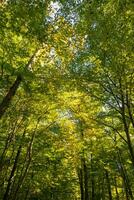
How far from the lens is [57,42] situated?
45.3 ft

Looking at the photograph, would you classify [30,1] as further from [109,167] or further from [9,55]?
[109,167]

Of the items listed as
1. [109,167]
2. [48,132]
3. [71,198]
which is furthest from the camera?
[71,198]

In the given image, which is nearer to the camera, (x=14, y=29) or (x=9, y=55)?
(x=14, y=29)

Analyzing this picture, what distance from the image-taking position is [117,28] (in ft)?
41.0

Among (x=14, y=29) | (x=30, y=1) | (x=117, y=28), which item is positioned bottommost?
(x=14, y=29)

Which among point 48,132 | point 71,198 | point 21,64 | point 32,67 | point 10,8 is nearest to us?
point 10,8

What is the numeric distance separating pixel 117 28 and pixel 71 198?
110 feet

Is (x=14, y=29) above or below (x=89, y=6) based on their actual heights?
below

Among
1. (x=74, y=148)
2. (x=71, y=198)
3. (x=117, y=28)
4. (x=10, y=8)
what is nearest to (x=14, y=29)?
(x=10, y=8)

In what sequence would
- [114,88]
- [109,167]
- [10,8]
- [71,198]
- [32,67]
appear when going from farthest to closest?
[71,198]
[109,167]
[32,67]
[114,88]
[10,8]

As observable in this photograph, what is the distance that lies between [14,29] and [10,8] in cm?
76

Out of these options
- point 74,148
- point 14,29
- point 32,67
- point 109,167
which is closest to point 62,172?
point 109,167

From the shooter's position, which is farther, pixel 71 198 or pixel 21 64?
pixel 71 198

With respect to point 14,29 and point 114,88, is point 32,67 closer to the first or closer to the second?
point 114,88
